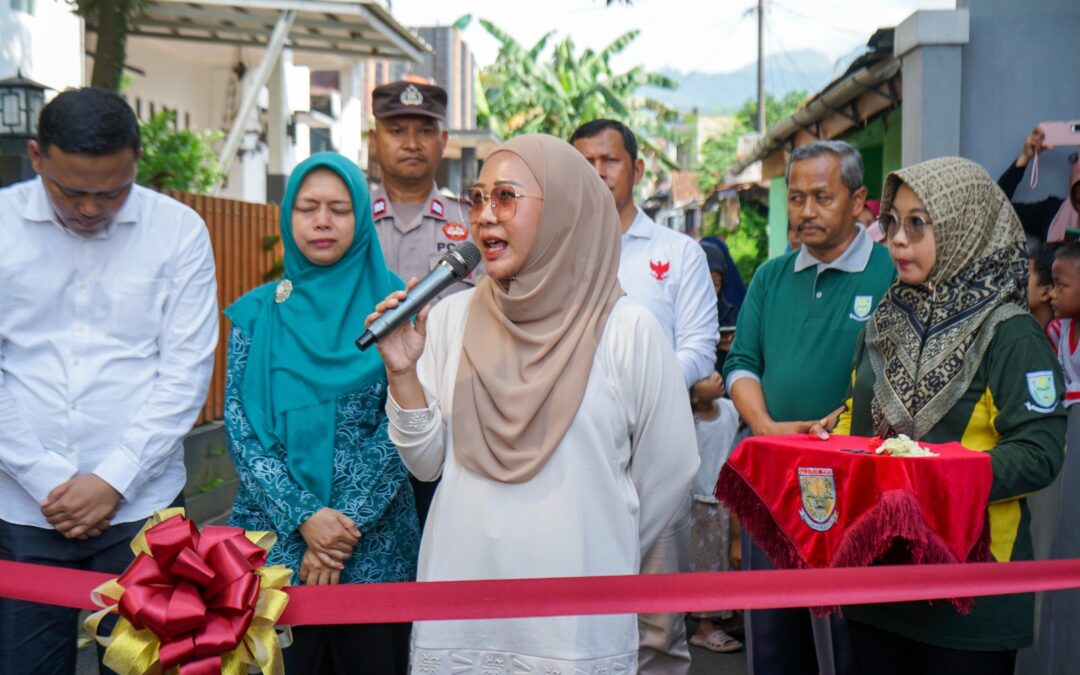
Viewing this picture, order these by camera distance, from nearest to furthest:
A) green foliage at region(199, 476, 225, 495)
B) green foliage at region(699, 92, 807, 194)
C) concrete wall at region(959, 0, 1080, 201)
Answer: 1. concrete wall at region(959, 0, 1080, 201)
2. green foliage at region(199, 476, 225, 495)
3. green foliage at region(699, 92, 807, 194)

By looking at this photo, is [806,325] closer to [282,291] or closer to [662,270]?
[662,270]

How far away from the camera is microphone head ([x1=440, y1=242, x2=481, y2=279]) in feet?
9.26

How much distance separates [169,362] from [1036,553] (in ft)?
9.88

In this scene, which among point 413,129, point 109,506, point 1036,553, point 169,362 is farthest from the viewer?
point 413,129

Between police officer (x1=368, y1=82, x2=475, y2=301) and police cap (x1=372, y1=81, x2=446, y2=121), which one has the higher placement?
police cap (x1=372, y1=81, x2=446, y2=121)

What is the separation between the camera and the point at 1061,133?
5672 millimetres

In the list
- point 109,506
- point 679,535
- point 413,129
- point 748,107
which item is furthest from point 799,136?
point 748,107

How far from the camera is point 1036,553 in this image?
12.8 feet

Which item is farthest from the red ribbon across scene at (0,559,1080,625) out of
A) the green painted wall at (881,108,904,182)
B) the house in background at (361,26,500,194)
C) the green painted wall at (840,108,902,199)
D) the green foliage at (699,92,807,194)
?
the green foliage at (699,92,807,194)

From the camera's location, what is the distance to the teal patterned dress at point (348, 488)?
3.30m

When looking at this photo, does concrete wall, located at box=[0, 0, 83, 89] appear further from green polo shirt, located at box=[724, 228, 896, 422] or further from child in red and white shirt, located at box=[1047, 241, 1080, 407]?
child in red and white shirt, located at box=[1047, 241, 1080, 407]

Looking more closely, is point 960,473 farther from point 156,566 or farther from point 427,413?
point 156,566

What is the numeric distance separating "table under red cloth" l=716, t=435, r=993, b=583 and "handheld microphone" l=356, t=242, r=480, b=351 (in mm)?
1060

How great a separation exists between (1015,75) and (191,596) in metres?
5.39
